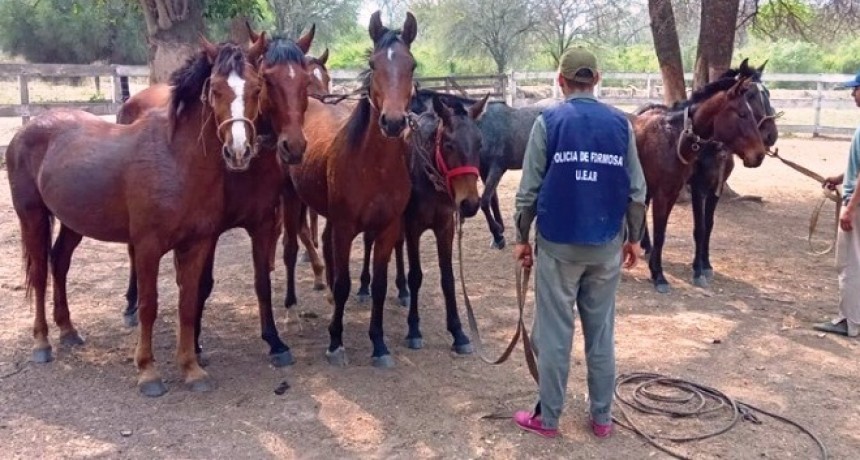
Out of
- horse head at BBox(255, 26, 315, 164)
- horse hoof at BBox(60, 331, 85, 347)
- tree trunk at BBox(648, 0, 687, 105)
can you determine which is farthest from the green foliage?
horse head at BBox(255, 26, 315, 164)

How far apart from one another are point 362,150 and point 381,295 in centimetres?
99

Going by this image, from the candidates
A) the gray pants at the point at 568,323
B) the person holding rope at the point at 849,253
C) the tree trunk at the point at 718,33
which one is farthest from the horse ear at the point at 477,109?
the tree trunk at the point at 718,33

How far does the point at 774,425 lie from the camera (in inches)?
157

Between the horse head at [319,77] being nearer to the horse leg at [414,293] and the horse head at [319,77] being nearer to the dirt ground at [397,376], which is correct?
the dirt ground at [397,376]

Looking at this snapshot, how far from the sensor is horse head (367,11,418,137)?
4207mm

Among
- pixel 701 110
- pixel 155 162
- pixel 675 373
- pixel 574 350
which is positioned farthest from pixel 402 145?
pixel 701 110

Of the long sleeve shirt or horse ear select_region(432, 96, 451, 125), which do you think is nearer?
the long sleeve shirt

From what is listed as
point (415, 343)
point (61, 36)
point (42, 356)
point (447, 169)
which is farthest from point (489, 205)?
point (61, 36)

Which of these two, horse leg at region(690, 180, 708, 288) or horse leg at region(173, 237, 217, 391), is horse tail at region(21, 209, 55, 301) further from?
horse leg at region(690, 180, 708, 288)

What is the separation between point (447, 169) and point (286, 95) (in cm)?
107

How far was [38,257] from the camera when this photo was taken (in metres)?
4.95

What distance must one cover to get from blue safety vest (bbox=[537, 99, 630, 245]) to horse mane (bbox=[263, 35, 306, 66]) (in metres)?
1.70

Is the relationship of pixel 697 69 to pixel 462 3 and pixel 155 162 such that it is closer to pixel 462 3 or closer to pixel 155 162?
pixel 155 162

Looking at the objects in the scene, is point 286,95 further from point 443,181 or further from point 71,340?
point 71,340
